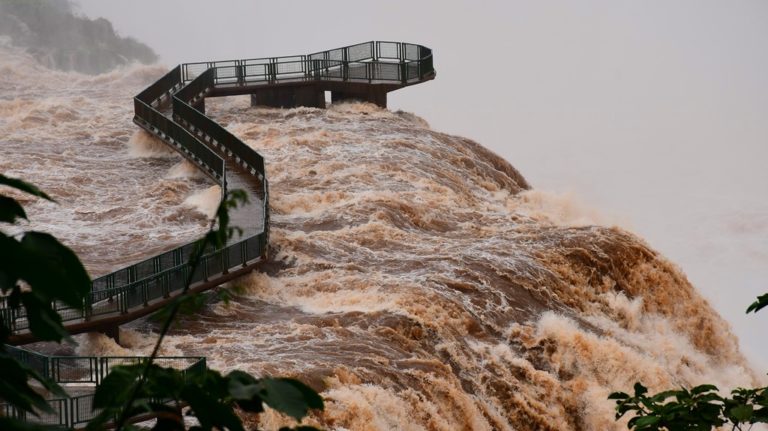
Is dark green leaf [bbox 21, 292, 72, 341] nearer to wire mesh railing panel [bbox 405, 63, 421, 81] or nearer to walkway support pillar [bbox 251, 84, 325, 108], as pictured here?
walkway support pillar [bbox 251, 84, 325, 108]

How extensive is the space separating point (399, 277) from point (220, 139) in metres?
10.1

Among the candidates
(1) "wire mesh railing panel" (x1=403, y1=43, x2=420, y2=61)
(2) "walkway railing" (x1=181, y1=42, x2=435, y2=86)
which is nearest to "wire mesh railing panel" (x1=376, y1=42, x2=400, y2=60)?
(2) "walkway railing" (x1=181, y1=42, x2=435, y2=86)

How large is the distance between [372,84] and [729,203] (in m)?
20.4

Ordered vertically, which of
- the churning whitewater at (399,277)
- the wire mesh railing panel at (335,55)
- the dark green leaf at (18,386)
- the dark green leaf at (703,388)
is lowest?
the churning whitewater at (399,277)

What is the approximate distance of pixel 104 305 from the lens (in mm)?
19234

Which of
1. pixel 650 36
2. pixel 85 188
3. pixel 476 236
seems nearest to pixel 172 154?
pixel 85 188

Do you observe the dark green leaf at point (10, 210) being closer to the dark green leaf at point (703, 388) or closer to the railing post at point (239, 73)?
the dark green leaf at point (703, 388)

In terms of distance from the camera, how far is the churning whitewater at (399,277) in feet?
62.7

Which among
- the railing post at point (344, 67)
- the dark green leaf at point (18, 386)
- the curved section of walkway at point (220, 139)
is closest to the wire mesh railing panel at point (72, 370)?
the curved section of walkway at point (220, 139)

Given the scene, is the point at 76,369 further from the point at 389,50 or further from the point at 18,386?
the point at 389,50

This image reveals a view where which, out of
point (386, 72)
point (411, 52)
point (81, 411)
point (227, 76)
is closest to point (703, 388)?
point (81, 411)

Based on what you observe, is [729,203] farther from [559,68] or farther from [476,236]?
[476,236]

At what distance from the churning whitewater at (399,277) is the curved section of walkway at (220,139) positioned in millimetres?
487

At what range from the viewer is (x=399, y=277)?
22.9 metres
